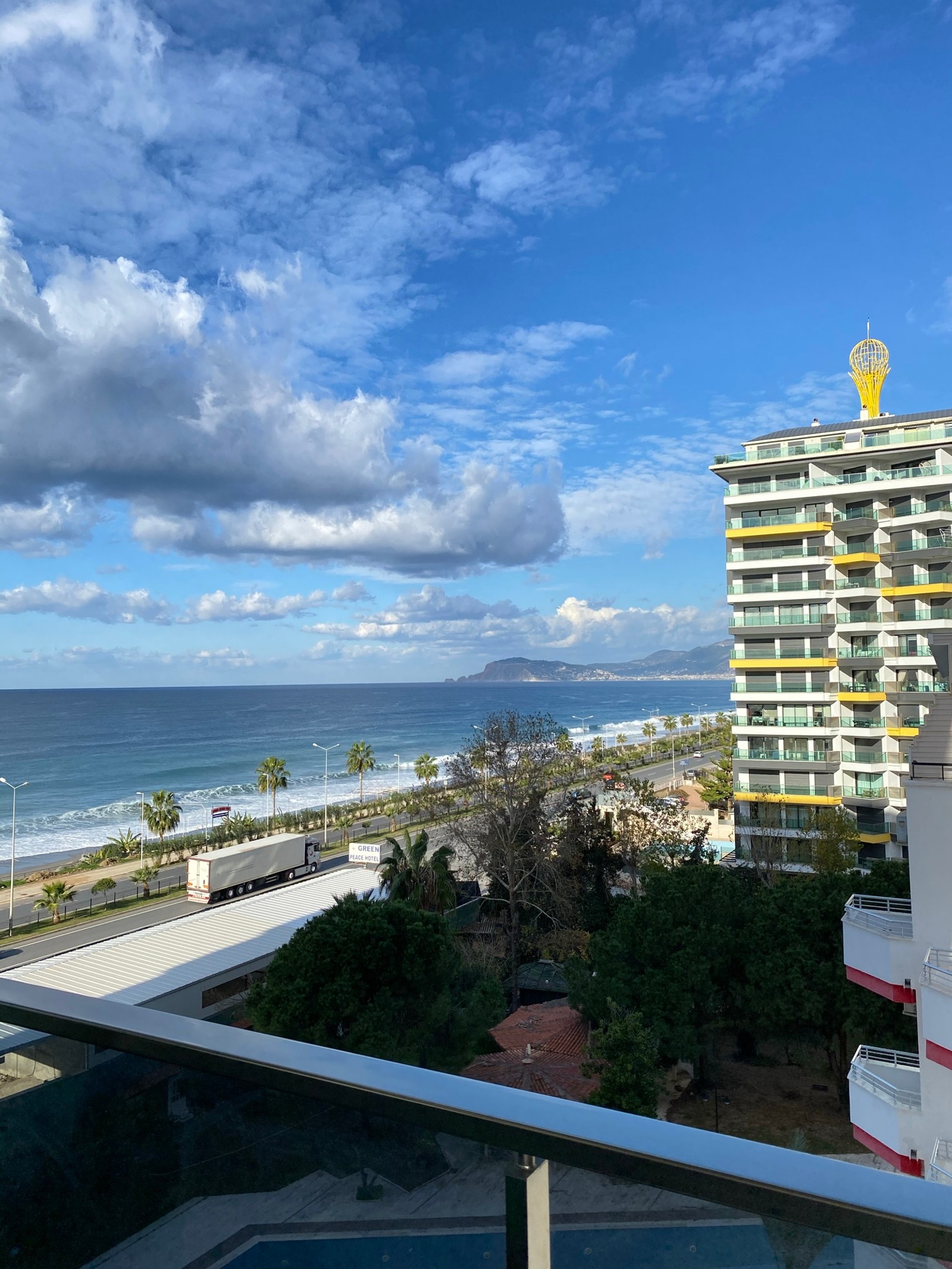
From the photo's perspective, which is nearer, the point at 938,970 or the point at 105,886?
the point at 938,970

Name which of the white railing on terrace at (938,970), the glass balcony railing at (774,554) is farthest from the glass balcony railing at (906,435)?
the white railing on terrace at (938,970)

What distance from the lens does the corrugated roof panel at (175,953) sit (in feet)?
46.1

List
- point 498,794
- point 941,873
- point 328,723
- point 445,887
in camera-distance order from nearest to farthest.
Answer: point 941,873 → point 445,887 → point 498,794 → point 328,723

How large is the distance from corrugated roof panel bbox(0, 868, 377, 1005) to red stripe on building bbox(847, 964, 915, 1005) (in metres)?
10.4

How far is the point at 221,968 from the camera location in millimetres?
14930

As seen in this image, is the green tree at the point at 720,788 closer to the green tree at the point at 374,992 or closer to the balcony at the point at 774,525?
the balcony at the point at 774,525

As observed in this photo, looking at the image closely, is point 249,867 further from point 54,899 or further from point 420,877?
point 420,877

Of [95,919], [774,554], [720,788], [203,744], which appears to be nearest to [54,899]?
[95,919]

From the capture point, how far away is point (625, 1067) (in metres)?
10.4

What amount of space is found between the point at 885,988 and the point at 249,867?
844 inches

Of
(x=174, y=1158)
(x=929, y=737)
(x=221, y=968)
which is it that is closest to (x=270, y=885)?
(x=221, y=968)

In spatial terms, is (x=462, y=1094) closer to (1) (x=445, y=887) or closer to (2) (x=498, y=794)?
(1) (x=445, y=887)

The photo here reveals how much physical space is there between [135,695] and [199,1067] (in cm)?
16721

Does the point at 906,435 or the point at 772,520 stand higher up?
the point at 906,435
